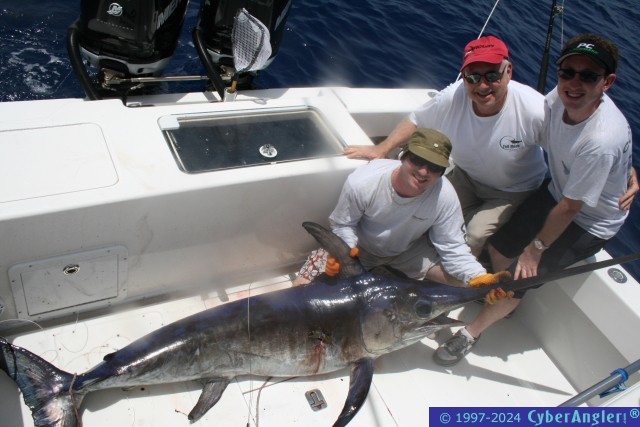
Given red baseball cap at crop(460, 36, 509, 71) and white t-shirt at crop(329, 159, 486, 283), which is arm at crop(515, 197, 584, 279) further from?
red baseball cap at crop(460, 36, 509, 71)

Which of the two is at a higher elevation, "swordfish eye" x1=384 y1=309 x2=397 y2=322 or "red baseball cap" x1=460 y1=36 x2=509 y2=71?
"red baseball cap" x1=460 y1=36 x2=509 y2=71

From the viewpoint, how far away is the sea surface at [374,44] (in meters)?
4.67

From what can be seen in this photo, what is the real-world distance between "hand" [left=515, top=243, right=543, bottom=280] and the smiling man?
0.75 ft

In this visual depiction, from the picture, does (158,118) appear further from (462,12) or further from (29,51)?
(462,12)

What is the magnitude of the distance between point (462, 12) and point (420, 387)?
7325 mm

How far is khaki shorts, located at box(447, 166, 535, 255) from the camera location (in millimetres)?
3055

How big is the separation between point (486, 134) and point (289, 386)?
169 centimetres

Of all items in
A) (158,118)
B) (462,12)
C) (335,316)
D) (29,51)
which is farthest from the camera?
(462,12)

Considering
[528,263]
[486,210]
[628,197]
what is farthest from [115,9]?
[628,197]

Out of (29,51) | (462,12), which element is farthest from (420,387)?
(462,12)

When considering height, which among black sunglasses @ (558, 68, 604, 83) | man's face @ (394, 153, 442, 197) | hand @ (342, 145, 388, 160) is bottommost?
hand @ (342, 145, 388, 160)

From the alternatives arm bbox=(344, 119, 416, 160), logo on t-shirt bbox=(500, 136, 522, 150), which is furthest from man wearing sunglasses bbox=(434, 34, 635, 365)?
arm bbox=(344, 119, 416, 160)

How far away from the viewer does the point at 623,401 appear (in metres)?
2.17

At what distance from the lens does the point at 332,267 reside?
8.35 ft
